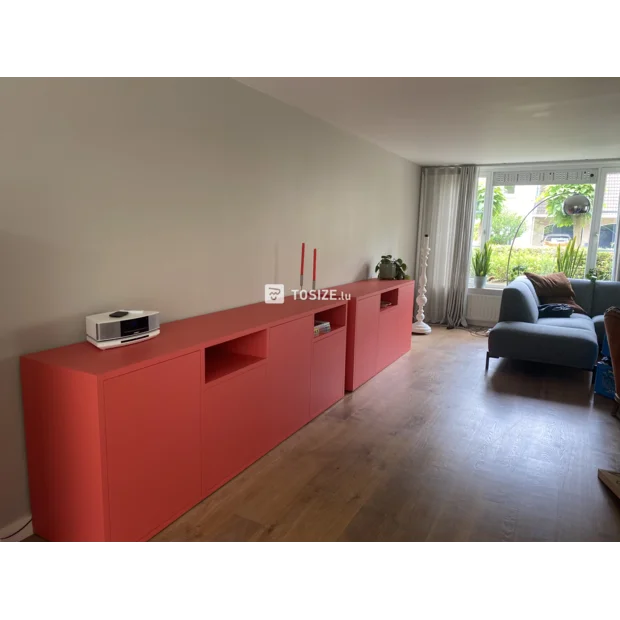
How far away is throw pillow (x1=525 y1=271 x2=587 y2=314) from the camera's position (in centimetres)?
520

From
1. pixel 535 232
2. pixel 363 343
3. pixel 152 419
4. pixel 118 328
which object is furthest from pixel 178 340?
pixel 535 232

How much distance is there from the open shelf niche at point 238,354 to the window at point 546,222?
465 cm

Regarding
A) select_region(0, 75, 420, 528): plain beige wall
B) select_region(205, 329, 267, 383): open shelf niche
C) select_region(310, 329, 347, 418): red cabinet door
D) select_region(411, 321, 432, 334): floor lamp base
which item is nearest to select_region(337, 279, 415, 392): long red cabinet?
select_region(310, 329, 347, 418): red cabinet door

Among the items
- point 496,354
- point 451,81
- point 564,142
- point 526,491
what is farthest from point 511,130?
point 526,491

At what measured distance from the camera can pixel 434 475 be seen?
2.42m

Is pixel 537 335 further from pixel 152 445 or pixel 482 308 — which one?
pixel 152 445

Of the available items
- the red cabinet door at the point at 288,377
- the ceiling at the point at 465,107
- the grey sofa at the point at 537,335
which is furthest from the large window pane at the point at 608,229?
the red cabinet door at the point at 288,377

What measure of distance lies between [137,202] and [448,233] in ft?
16.1

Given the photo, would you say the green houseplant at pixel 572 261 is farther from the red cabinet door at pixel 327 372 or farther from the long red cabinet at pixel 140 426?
the long red cabinet at pixel 140 426

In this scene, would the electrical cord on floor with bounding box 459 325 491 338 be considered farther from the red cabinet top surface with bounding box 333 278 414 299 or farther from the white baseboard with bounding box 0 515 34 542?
the white baseboard with bounding box 0 515 34 542

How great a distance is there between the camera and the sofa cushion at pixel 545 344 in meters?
3.95
